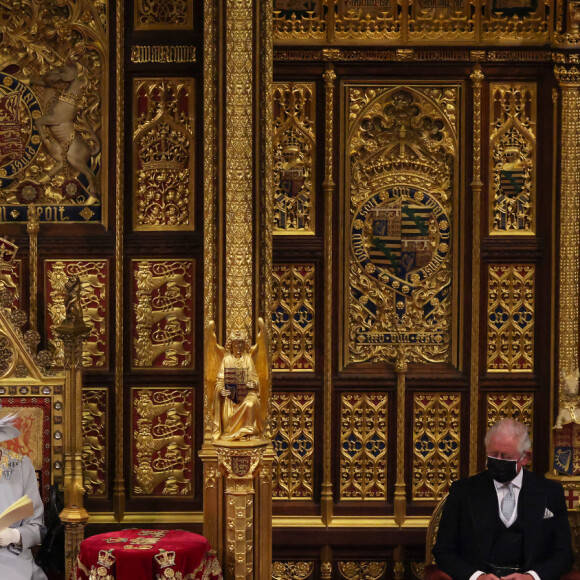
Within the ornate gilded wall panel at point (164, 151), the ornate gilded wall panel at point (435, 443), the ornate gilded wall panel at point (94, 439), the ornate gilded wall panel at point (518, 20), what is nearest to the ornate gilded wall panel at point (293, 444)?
the ornate gilded wall panel at point (435, 443)

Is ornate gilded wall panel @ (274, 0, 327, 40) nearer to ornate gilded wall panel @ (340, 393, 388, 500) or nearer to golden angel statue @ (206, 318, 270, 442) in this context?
golden angel statue @ (206, 318, 270, 442)

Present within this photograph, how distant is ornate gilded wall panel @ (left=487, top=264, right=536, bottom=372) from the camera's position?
32.4 feet

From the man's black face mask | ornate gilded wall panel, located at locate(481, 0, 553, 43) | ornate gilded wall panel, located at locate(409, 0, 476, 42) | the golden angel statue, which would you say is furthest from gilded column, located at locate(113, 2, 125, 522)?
the man's black face mask

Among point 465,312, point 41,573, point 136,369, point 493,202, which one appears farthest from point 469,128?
point 41,573

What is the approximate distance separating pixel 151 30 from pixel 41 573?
11.8ft

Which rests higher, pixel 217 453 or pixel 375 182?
pixel 375 182

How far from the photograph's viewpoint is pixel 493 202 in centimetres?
984

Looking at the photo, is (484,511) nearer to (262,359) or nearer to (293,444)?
(262,359)

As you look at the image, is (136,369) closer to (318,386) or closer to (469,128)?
(318,386)

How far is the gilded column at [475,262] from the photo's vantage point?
383 inches

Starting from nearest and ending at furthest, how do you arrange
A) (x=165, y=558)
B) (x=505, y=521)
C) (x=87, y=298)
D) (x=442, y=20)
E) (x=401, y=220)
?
(x=165, y=558)
(x=505, y=521)
(x=87, y=298)
(x=442, y=20)
(x=401, y=220)

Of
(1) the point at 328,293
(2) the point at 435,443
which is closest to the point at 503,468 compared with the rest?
(2) the point at 435,443

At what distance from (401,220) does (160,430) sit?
85.8 inches

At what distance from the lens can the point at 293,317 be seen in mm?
9852
